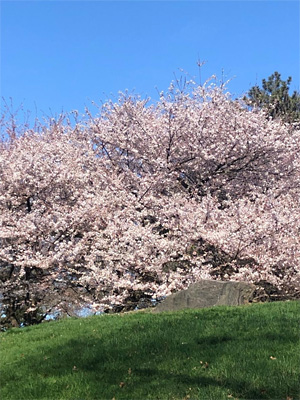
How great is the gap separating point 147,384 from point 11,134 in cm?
1949

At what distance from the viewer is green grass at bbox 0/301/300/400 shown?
5.29 m

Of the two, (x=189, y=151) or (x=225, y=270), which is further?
(x=189, y=151)

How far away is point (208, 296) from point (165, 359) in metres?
4.81

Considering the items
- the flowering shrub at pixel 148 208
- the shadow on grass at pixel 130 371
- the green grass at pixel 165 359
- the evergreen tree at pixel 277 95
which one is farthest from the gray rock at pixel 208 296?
the evergreen tree at pixel 277 95

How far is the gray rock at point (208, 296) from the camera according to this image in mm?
10836


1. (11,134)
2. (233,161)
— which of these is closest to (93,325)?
(233,161)

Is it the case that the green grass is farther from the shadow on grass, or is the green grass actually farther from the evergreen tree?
the evergreen tree

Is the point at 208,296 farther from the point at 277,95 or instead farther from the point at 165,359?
the point at 277,95

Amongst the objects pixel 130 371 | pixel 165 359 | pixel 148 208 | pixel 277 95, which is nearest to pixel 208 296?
pixel 165 359

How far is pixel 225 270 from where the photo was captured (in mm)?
14422

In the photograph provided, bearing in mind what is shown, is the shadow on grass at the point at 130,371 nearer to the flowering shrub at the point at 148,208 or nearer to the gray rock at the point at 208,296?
the gray rock at the point at 208,296

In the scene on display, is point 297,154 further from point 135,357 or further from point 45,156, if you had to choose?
point 135,357

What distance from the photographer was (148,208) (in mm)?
16172

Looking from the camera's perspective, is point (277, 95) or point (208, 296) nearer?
point (208, 296)
